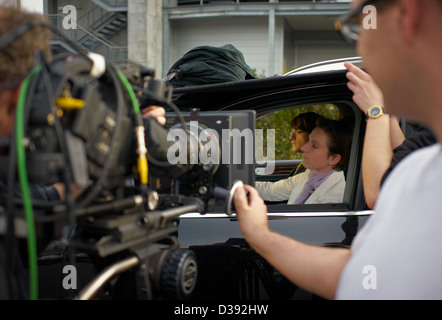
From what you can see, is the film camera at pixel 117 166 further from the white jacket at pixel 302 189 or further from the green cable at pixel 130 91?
the white jacket at pixel 302 189

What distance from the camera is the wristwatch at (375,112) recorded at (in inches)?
73.3

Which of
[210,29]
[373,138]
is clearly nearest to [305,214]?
[373,138]

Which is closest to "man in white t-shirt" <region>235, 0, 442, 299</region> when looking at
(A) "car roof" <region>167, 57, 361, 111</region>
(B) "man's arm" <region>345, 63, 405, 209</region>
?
(B) "man's arm" <region>345, 63, 405, 209</region>

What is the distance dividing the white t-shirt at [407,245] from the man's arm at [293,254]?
0.72ft

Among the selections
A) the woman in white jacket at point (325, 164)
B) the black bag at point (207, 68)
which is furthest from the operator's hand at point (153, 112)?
the black bag at point (207, 68)

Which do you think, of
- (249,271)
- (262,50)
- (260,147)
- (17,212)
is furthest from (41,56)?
(262,50)

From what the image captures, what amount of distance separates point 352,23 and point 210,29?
1438 centimetres

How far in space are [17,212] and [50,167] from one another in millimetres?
176

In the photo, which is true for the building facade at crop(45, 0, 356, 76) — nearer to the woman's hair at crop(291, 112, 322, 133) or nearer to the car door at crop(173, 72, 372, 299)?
the woman's hair at crop(291, 112, 322, 133)

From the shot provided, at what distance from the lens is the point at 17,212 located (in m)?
1.05

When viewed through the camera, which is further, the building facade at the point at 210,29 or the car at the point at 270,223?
the building facade at the point at 210,29

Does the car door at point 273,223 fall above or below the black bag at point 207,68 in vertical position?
below

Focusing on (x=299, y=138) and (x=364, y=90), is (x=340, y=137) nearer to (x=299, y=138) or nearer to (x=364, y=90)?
(x=299, y=138)

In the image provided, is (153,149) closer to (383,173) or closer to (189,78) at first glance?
(383,173)
